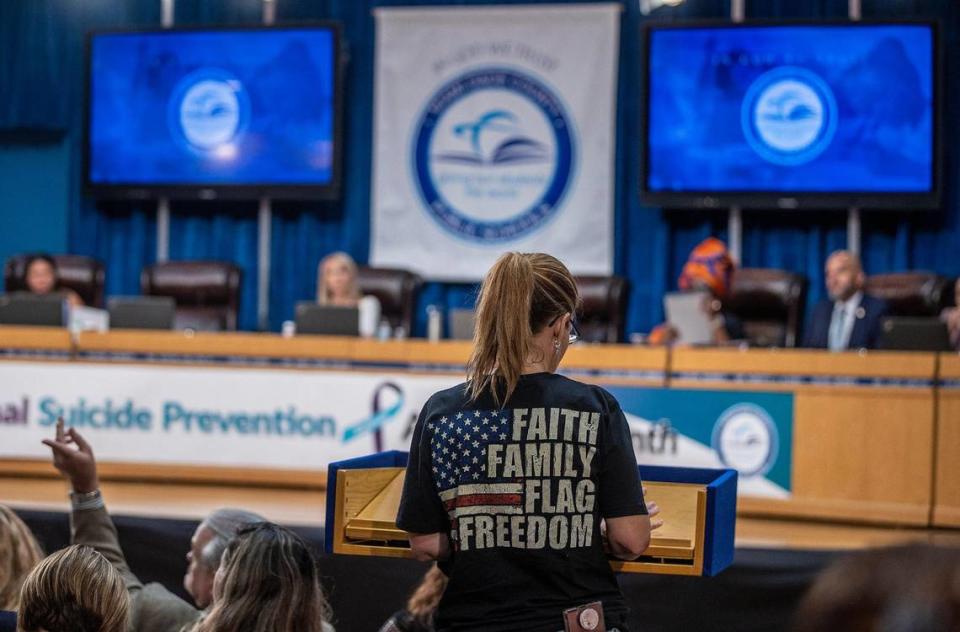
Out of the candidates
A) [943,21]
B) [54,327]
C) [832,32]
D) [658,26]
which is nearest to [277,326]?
[54,327]

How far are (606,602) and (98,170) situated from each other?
26.5 ft

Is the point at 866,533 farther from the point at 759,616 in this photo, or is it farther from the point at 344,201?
the point at 344,201

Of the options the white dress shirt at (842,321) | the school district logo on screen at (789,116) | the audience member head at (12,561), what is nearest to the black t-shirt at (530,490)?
the audience member head at (12,561)

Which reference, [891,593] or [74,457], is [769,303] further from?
[891,593]

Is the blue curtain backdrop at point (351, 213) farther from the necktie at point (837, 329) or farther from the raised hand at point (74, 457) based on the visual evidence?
the raised hand at point (74, 457)

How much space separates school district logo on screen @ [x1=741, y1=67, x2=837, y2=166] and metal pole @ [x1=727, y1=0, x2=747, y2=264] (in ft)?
1.80

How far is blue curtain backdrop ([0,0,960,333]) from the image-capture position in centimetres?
863

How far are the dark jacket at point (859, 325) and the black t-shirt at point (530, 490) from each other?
495cm

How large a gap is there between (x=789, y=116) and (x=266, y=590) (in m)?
6.98

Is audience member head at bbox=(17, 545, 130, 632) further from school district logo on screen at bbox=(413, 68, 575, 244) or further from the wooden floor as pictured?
school district logo on screen at bbox=(413, 68, 575, 244)

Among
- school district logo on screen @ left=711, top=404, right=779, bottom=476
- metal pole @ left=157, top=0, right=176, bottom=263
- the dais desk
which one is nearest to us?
the dais desk

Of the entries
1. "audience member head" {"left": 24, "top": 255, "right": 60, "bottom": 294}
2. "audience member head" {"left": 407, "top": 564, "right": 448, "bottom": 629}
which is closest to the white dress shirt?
"audience member head" {"left": 407, "top": 564, "right": 448, "bottom": 629}

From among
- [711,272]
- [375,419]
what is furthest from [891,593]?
[711,272]

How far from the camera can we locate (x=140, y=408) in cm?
626
